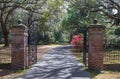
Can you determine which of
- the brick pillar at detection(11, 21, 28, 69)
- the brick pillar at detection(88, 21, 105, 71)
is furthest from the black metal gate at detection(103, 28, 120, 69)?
the brick pillar at detection(11, 21, 28, 69)

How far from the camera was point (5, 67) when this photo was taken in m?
14.8

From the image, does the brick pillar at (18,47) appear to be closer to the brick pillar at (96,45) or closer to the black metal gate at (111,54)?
the brick pillar at (96,45)

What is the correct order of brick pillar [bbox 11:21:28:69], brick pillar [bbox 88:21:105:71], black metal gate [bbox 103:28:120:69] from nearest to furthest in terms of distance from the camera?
brick pillar [bbox 88:21:105:71], brick pillar [bbox 11:21:28:69], black metal gate [bbox 103:28:120:69]

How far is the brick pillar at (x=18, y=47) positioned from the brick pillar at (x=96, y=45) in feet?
10.7

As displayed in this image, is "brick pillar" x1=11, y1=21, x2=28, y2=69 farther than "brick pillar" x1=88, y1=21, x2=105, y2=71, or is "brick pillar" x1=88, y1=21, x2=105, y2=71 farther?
"brick pillar" x1=11, y1=21, x2=28, y2=69

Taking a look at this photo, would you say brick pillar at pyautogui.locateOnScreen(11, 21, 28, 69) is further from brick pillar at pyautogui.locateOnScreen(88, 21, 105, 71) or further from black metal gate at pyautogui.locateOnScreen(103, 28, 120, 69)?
black metal gate at pyautogui.locateOnScreen(103, 28, 120, 69)

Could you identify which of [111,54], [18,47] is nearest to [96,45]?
[18,47]

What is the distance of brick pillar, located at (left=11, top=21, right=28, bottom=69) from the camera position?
14406 mm

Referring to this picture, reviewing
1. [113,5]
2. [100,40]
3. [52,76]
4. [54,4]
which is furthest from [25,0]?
[52,76]

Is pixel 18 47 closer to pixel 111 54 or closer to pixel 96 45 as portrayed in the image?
pixel 96 45

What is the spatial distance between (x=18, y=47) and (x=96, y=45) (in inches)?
149

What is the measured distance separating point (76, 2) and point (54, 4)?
3371 mm

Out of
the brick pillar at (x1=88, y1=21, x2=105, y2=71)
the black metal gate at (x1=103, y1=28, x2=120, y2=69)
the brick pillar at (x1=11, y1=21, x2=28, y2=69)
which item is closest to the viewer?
the brick pillar at (x1=88, y1=21, x2=105, y2=71)

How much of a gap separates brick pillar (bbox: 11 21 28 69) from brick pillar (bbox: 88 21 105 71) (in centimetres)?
325
